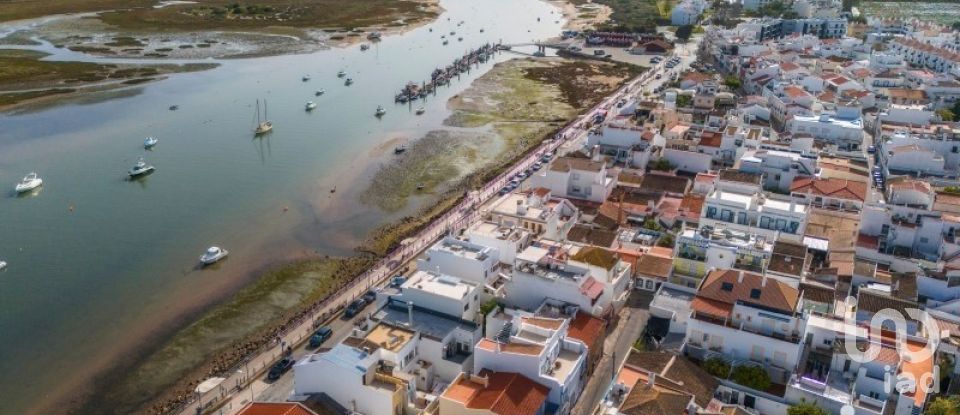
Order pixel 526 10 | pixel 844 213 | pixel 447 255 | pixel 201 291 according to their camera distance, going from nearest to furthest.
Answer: pixel 447 255 < pixel 201 291 < pixel 844 213 < pixel 526 10

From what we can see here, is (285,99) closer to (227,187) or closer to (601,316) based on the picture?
(227,187)

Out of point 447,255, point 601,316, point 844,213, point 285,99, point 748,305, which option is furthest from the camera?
point 285,99

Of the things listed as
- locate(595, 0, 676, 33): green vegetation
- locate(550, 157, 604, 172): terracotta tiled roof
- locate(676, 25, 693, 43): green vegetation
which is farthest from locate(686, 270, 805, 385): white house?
locate(595, 0, 676, 33): green vegetation

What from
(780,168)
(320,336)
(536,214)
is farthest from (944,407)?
(320,336)

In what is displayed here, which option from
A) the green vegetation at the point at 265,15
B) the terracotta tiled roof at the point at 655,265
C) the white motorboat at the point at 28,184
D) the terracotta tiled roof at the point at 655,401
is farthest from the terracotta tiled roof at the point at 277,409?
the green vegetation at the point at 265,15

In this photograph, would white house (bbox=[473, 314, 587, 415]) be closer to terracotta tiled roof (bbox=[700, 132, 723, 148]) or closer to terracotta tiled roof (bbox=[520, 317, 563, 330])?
terracotta tiled roof (bbox=[520, 317, 563, 330])

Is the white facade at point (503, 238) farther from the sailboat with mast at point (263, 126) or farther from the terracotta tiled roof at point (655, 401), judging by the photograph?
the sailboat with mast at point (263, 126)

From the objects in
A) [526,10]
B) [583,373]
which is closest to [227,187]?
[583,373]

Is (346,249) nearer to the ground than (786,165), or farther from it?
nearer to the ground
